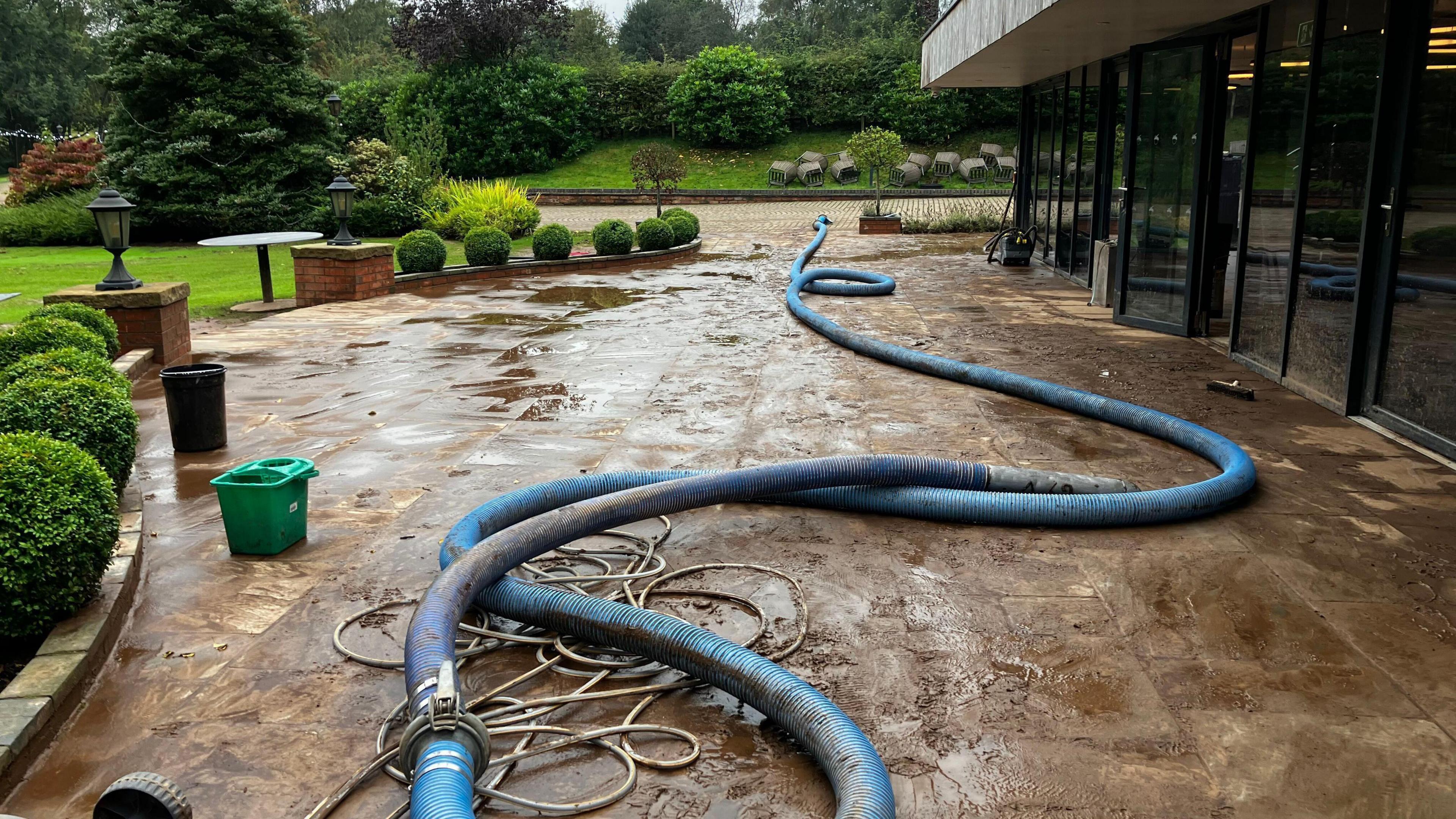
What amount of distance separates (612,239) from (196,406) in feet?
33.9

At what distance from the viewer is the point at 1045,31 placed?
28.8 feet

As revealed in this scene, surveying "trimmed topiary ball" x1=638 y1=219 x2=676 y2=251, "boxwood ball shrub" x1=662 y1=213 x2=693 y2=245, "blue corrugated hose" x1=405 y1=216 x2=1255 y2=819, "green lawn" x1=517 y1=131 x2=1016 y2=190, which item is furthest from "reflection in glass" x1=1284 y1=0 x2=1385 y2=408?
"green lawn" x1=517 y1=131 x2=1016 y2=190

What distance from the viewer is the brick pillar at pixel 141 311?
797 cm

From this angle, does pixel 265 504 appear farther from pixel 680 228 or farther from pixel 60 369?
pixel 680 228

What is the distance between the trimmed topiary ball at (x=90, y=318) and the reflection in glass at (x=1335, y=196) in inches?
291

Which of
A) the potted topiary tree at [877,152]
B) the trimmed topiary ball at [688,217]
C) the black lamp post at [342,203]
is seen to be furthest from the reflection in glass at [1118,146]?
the potted topiary tree at [877,152]

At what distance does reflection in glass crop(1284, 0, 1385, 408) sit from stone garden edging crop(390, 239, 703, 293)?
967 cm

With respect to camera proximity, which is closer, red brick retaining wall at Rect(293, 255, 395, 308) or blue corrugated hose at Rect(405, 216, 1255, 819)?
blue corrugated hose at Rect(405, 216, 1255, 819)

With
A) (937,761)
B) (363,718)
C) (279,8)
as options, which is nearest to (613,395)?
(363,718)

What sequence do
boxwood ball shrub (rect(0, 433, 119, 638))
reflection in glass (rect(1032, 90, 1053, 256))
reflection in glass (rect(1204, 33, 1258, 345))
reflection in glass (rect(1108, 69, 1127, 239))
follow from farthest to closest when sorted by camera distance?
1. reflection in glass (rect(1032, 90, 1053, 256))
2. reflection in glass (rect(1108, 69, 1127, 239))
3. reflection in glass (rect(1204, 33, 1258, 345))
4. boxwood ball shrub (rect(0, 433, 119, 638))

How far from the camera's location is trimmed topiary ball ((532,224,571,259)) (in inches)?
586

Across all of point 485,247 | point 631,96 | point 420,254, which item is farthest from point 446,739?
point 631,96

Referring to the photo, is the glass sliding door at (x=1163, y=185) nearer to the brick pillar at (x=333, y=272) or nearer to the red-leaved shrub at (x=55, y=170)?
the brick pillar at (x=333, y=272)

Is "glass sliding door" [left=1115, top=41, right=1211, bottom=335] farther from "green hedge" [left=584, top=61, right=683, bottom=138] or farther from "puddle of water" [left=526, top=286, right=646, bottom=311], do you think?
"green hedge" [left=584, top=61, right=683, bottom=138]
